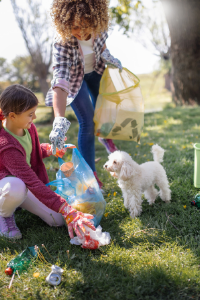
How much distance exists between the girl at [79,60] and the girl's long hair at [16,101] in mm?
240

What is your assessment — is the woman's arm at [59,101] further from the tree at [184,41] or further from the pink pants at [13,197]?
the tree at [184,41]

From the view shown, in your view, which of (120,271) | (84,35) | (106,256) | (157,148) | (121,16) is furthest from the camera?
(121,16)

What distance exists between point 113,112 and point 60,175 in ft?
2.78

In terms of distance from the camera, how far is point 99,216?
195 centimetres

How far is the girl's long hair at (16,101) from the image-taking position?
5.70ft

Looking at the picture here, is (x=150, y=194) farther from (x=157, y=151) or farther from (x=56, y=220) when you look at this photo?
(x=56, y=220)

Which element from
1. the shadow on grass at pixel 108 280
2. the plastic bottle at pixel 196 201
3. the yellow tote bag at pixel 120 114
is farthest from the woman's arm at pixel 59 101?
the plastic bottle at pixel 196 201

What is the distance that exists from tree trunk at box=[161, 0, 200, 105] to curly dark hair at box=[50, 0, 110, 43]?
413 cm

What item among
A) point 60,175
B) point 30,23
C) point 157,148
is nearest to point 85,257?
point 60,175

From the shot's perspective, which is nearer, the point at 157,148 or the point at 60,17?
the point at 60,17

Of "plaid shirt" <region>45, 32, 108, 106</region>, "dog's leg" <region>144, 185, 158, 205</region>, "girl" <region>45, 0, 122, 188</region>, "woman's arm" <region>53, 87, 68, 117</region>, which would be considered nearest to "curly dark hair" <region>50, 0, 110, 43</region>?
"girl" <region>45, 0, 122, 188</region>

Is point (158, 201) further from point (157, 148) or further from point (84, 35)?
point (84, 35)

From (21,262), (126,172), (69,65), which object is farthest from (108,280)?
(69,65)

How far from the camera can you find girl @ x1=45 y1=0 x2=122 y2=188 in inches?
77.2
